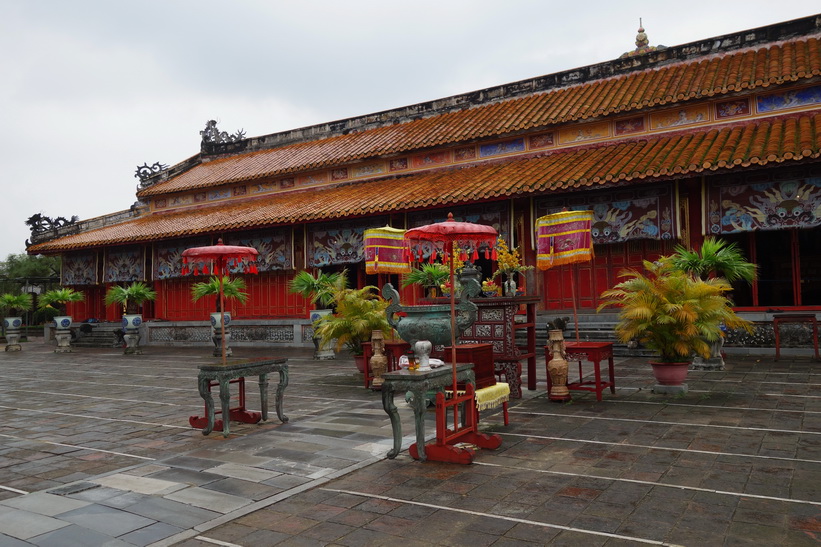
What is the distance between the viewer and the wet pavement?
3434mm

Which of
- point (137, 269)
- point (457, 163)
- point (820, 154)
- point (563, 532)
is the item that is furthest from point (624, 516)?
point (137, 269)

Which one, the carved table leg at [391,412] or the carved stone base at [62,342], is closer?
the carved table leg at [391,412]

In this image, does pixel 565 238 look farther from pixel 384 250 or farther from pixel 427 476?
pixel 427 476

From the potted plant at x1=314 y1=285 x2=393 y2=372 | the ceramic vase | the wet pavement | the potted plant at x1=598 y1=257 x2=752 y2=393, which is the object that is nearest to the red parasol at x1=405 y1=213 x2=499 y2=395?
the wet pavement

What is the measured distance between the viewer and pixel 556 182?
12.7m

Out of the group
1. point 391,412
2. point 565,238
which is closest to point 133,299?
point 565,238

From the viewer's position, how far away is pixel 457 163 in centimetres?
1667

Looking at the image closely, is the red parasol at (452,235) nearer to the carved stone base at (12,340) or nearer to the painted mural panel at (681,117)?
the painted mural panel at (681,117)

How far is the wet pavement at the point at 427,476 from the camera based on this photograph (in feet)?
11.3

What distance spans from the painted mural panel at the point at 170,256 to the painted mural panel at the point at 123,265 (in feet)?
2.58

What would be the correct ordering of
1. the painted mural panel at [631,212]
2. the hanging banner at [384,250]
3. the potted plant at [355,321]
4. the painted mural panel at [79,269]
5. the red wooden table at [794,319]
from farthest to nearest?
the painted mural panel at [79,269] → the painted mural panel at [631,212] → the red wooden table at [794,319] → the potted plant at [355,321] → the hanging banner at [384,250]

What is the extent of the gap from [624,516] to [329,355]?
36.8 feet

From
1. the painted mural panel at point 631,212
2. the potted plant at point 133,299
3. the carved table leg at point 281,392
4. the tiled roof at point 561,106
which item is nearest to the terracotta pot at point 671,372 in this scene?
the carved table leg at point 281,392

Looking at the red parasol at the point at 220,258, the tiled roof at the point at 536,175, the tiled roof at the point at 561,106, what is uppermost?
the tiled roof at the point at 561,106
